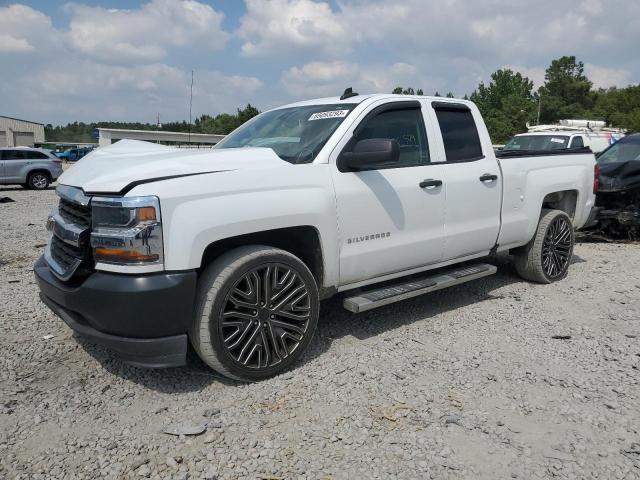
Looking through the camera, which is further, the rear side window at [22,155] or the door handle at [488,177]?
the rear side window at [22,155]

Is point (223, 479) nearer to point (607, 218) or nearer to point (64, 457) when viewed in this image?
point (64, 457)

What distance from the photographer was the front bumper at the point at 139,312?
9.49 ft

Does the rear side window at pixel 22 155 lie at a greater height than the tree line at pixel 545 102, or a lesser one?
lesser

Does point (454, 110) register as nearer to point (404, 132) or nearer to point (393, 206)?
point (404, 132)

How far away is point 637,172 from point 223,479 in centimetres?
757

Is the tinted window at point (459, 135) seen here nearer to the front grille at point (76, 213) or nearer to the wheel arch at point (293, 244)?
the wheel arch at point (293, 244)

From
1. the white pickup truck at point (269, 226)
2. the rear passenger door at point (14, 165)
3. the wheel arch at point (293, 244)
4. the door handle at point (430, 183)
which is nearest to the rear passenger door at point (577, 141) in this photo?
the white pickup truck at point (269, 226)

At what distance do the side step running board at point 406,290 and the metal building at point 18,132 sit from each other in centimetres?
7015

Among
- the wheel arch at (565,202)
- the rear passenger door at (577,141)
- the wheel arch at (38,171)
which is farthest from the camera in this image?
the wheel arch at (38,171)

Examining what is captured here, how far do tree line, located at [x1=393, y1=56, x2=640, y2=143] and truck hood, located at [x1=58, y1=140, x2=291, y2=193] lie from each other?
166ft

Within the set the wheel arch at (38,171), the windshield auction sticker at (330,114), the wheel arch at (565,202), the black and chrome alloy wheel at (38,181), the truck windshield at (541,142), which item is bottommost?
the black and chrome alloy wheel at (38,181)

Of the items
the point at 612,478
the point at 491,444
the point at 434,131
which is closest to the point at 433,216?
the point at 434,131

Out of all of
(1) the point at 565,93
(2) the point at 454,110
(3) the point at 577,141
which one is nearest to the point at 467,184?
(2) the point at 454,110

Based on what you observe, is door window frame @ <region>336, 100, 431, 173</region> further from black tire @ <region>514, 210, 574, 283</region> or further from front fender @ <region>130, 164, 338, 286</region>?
black tire @ <region>514, 210, 574, 283</region>
